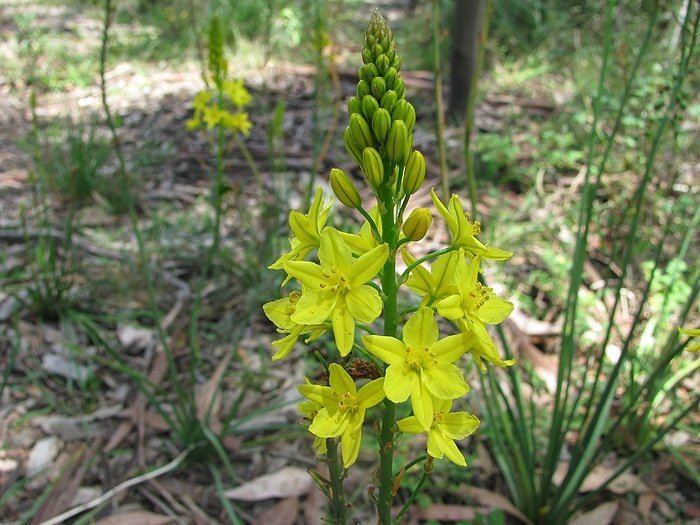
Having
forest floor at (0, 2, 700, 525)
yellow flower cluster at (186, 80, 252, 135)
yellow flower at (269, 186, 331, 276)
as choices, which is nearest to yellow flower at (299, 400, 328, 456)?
yellow flower at (269, 186, 331, 276)

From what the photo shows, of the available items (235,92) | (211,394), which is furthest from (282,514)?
(235,92)

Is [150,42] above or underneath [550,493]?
above

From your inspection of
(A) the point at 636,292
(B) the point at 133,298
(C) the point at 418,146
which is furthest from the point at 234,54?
(A) the point at 636,292

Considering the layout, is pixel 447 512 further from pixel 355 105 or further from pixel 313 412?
pixel 355 105

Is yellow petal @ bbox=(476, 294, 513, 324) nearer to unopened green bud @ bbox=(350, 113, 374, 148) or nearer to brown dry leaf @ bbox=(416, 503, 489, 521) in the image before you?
unopened green bud @ bbox=(350, 113, 374, 148)

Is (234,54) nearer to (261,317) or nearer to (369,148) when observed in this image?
(261,317)

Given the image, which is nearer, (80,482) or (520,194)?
(80,482)
